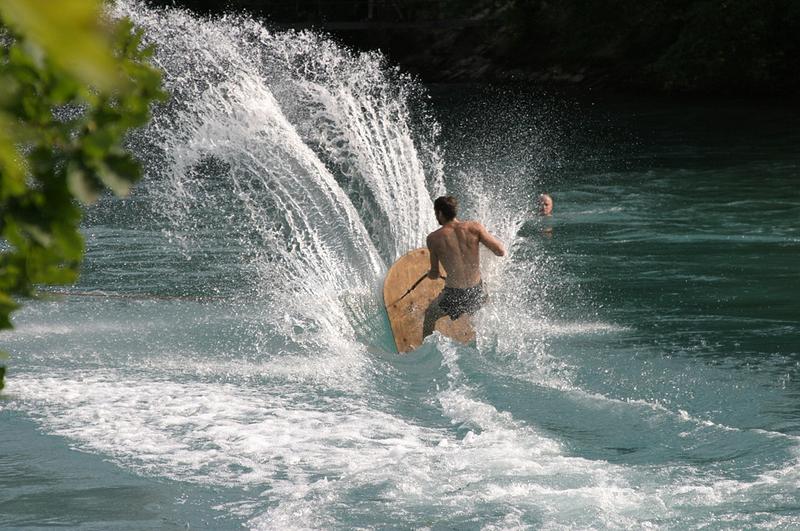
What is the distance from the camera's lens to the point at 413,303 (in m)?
11.5

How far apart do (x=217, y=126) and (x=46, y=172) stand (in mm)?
12095

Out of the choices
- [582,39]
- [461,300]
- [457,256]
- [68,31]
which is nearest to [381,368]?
[461,300]

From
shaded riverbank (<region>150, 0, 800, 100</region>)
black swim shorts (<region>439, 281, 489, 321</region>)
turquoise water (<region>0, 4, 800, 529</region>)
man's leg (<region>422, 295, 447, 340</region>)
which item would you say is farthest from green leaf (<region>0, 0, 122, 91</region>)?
shaded riverbank (<region>150, 0, 800, 100</region>)

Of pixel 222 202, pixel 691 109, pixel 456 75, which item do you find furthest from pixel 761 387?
pixel 456 75

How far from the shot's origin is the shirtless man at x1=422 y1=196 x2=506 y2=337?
10.9m

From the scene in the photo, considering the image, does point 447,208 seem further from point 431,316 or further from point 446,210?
point 431,316

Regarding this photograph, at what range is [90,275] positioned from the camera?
15375mm

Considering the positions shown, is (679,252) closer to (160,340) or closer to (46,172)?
(160,340)

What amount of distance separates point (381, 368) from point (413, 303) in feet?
2.84

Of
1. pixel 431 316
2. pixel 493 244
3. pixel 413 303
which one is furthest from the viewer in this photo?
pixel 413 303

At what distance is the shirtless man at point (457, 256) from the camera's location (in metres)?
10.9

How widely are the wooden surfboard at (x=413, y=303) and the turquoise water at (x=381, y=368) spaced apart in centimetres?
17

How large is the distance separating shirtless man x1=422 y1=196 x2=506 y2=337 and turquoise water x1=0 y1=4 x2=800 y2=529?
1.41 ft

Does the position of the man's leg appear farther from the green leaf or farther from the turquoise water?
the green leaf
